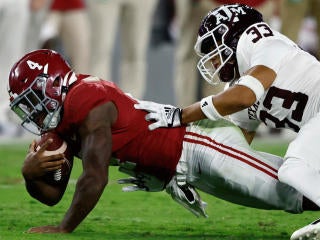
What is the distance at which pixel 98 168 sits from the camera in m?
5.36

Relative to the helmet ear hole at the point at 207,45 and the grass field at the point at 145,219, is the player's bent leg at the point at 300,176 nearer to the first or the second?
the grass field at the point at 145,219

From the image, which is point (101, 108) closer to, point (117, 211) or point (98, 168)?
point (98, 168)

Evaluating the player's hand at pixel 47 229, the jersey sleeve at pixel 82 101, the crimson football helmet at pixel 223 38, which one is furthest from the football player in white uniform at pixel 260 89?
the player's hand at pixel 47 229

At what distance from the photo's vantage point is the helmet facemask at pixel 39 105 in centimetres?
554

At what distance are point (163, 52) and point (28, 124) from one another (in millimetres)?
7248

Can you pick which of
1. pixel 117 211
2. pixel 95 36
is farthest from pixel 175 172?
pixel 95 36

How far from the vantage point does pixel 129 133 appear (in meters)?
5.65

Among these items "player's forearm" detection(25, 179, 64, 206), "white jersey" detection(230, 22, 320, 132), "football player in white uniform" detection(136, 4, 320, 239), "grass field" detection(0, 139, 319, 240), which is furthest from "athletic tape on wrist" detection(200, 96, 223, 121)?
"player's forearm" detection(25, 179, 64, 206)

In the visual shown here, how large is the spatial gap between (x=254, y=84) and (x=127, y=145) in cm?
69

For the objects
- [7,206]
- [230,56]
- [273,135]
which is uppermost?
[230,56]

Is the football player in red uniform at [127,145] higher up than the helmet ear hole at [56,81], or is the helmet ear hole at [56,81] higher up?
the helmet ear hole at [56,81]

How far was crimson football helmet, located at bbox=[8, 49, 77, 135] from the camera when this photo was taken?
5543 millimetres

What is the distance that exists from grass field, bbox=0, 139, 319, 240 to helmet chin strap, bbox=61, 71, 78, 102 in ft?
2.23

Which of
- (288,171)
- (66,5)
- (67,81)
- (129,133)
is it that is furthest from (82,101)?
(66,5)
